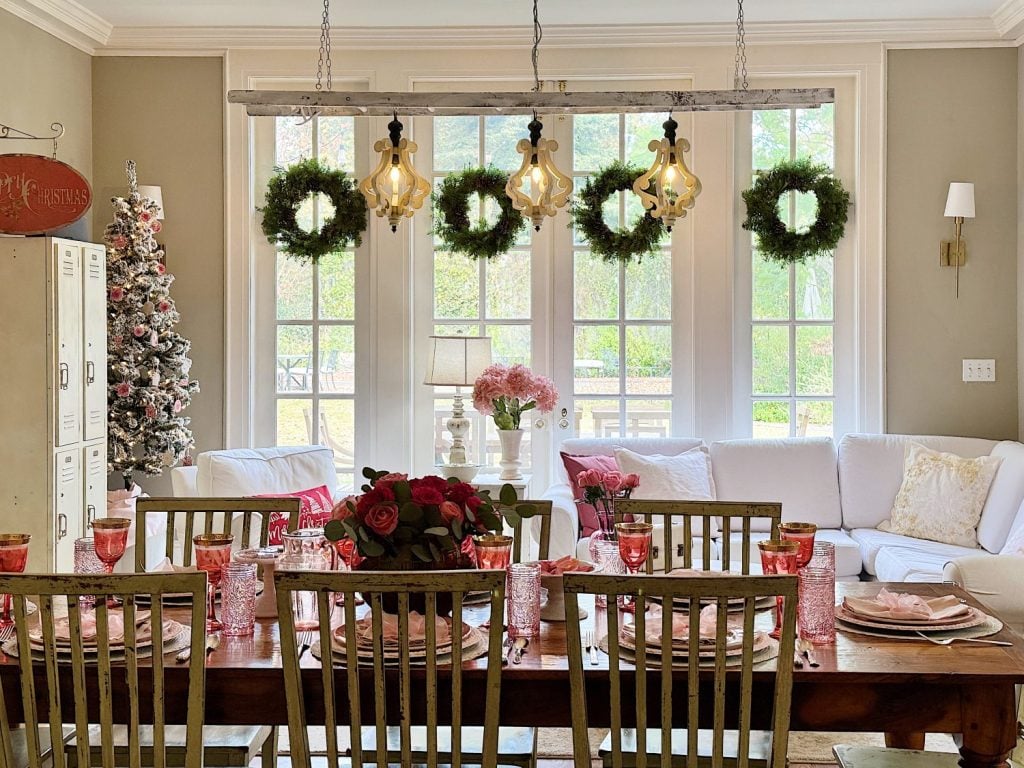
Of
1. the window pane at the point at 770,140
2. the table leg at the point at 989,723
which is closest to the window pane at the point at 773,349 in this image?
the window pane at the point at 770,140

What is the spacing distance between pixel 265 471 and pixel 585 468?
4.73ft

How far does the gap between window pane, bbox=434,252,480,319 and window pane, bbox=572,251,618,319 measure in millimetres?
514

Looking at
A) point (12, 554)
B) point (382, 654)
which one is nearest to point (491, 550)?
point (382, 654)

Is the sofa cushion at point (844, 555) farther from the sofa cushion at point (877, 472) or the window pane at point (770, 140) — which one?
the window pane at point (770, 140)

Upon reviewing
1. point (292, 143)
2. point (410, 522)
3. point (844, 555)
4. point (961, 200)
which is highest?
point (292, 143)

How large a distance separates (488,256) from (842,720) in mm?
3527

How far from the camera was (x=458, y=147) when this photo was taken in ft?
17.4

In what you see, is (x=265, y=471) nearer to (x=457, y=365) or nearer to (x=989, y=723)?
(x=457, y=365)

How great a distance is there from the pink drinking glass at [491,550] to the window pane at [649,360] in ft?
10.2

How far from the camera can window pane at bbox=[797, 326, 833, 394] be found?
5.29 meters

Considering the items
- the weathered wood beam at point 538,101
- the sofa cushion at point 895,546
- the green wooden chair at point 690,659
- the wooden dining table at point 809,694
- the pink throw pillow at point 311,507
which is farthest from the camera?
the sofa cushion at point 895,546

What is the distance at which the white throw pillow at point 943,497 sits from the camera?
4.49 metres

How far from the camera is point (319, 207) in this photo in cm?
531

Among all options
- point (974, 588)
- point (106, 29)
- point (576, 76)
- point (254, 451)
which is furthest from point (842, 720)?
point (106, 29)
